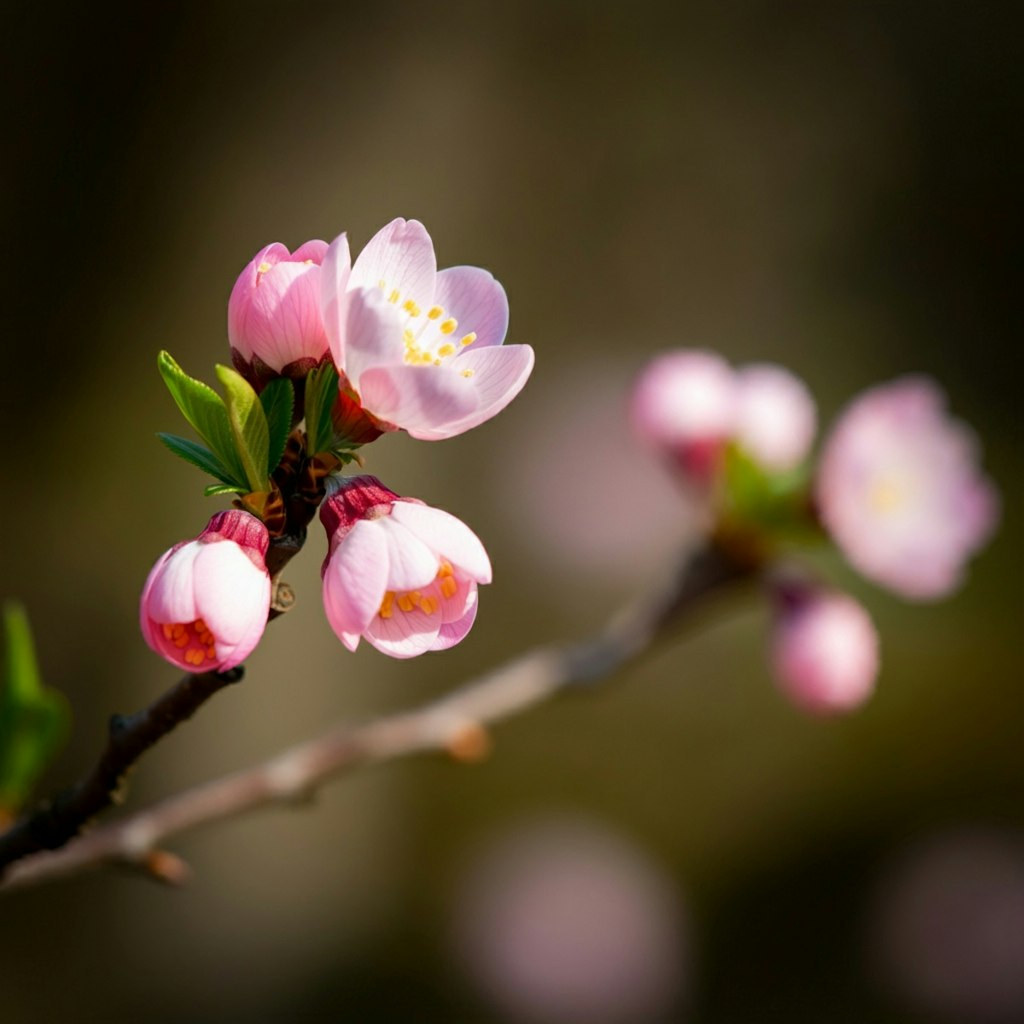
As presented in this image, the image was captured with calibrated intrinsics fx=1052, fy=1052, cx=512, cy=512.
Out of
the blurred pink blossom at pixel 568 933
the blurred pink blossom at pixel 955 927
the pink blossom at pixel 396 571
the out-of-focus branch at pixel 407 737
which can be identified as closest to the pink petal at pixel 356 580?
the pink blossom at pixel 396 571

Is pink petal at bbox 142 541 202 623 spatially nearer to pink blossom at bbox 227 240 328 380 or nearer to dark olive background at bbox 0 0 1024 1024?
pink blossom at bbox 227 240 328 380

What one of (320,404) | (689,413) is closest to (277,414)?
(320,404)

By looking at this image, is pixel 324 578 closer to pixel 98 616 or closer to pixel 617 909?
pixel 98 616

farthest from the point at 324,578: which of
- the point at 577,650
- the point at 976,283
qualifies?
the point at 976,283

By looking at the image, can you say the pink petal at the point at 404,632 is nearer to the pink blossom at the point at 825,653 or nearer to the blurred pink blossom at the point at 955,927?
the pink blossom at the point at 825,653

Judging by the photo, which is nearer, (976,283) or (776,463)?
(776,463)

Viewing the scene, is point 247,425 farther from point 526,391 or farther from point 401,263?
point 526,391

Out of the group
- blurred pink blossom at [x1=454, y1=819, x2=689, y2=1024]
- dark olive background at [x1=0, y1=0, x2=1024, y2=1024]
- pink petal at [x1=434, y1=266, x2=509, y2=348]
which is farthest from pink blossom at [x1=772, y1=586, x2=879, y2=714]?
blurred pink blossom at [x1=454, y1=819, x2=689, y2=1024]
